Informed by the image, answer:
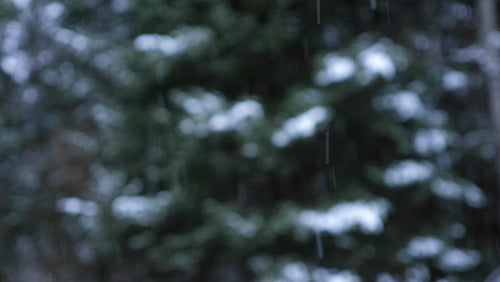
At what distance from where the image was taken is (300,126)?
10.3 feet

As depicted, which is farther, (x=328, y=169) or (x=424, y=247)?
(x=328, y=169)

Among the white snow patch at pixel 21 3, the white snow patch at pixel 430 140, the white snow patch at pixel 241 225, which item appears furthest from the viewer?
the white snow patch at pixel 21 3

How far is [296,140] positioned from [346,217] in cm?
68

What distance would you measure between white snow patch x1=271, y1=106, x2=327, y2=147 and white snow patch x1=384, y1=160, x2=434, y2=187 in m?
0.78

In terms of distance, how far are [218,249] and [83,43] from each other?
239 centimetres

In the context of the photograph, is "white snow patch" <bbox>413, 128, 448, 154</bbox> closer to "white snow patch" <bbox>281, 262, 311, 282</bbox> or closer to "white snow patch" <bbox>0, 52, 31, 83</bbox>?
"white snow patch" <bbox>281, 262, 311, 282</bbox>

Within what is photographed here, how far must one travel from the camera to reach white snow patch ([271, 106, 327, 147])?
10.2 feet

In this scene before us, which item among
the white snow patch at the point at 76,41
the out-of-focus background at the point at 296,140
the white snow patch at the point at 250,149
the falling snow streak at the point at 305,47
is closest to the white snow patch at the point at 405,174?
the out-of-focus background at the point at 296,140

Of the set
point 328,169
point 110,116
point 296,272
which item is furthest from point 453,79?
point 110,116

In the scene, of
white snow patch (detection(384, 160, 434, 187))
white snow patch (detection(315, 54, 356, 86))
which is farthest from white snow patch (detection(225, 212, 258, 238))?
white snow patch (detection(315, 54, 356, 86))

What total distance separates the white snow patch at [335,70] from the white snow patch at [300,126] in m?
0.24

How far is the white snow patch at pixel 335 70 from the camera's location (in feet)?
10.5

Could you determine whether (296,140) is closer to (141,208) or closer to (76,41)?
(141,208)

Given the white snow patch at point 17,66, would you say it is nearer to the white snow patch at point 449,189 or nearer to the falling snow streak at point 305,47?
the falling snow streak at point 305,47
